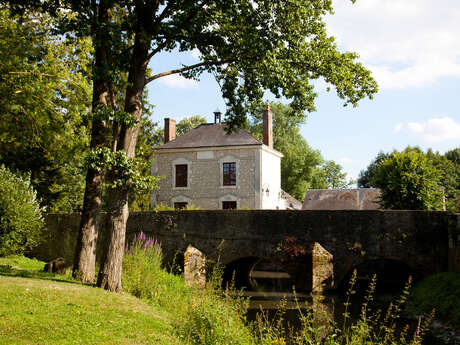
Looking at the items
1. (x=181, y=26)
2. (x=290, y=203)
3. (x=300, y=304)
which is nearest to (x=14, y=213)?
(x=181, y=26)

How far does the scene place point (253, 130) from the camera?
1703 inches

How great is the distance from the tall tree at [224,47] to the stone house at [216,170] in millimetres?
15301

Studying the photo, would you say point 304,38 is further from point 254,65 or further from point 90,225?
point 90,225

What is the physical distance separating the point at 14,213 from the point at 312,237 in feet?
31.7

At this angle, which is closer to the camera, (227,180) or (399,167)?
(399,167)

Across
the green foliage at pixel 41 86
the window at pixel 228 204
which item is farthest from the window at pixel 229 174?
the green foliage at pixel 41 86

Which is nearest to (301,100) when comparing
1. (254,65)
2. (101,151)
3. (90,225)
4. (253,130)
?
(254,65)

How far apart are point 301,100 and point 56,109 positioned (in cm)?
912

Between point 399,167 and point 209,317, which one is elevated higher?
point 399,167

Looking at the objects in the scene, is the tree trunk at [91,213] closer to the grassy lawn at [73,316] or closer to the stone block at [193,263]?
the grassy lawn at [73,316]

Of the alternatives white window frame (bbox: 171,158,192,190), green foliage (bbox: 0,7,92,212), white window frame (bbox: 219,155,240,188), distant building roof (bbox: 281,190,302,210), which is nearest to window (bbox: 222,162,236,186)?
white window frame (bbox: 219,155,240,188)

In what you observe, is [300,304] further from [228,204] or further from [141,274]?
[228,204]

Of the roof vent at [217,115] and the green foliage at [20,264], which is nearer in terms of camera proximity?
the green foliage at [20,264]

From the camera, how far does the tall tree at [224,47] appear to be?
8820 millimetres
